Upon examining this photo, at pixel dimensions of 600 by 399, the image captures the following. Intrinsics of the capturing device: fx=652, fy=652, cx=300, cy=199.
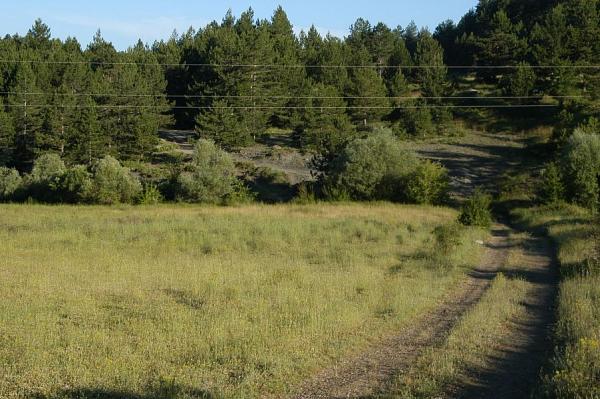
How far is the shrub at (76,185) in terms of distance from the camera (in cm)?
4488

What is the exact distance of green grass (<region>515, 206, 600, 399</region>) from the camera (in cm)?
660

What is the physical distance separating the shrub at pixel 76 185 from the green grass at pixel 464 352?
1423 inches

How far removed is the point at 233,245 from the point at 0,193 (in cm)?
3149

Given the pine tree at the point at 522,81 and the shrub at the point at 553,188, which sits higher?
the pine tree at the point at 522,81

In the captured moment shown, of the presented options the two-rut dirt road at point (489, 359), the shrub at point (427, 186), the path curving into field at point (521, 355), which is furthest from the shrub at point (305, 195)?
the path curving into field at point (521, 355)

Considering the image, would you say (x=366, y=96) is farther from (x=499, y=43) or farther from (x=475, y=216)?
(x=475, y=216)

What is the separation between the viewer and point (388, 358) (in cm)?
925

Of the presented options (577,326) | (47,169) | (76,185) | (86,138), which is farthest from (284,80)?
(577,326)

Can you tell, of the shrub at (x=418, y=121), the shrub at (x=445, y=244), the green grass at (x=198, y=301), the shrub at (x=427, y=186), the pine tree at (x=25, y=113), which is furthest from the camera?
the shrub at (x=418, y=121)

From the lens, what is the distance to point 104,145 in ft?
188

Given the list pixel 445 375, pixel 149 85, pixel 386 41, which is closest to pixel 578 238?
pixel 445 375

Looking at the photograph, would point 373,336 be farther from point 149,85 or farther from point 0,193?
point 149,85

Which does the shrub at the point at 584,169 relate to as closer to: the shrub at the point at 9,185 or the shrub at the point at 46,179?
the shrub at the point at 46,179

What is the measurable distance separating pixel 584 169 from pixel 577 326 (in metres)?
33.5
